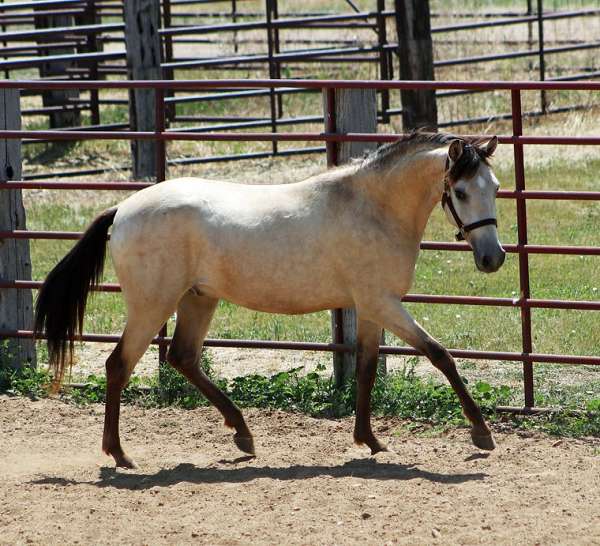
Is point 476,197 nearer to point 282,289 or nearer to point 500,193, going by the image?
point 500,193

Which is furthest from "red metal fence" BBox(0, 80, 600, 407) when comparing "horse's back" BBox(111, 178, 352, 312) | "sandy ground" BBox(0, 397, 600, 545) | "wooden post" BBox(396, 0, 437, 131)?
"wooden post" BBox(396, 0, 437, 131)

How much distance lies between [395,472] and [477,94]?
422 inches

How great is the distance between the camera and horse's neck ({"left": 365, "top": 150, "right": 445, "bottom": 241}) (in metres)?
5.63

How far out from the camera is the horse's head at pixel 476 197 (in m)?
5.34

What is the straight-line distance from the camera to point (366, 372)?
596 centimetres

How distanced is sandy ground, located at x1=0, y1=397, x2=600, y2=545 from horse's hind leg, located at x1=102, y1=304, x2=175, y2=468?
0.40ft

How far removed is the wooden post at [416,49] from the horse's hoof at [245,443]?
746cm

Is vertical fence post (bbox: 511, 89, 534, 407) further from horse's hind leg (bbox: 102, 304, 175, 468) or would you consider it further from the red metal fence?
horse's hind leg (bbox: 102, 304, 175, 468)

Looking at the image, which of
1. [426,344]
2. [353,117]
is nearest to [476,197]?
[426,344]

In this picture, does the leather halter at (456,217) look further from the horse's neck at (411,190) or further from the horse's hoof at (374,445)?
the horse's hoof at (374,445)

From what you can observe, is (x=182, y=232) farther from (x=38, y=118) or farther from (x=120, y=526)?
(x=38, y=118)

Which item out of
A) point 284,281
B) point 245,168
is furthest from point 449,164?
point 245,168

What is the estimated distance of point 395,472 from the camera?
18.3 feet

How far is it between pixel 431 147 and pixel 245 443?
1.76m
